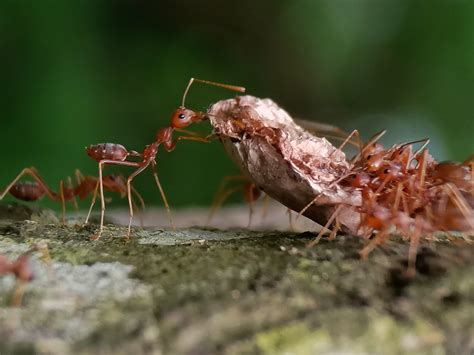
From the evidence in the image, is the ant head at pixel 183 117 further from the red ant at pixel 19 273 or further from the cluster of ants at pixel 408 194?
the red ant at pixel 19 273

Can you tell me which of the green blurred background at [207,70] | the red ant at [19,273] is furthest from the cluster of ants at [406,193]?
the green blurred background at [207,70]

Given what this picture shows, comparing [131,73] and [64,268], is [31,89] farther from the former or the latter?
[64,268]

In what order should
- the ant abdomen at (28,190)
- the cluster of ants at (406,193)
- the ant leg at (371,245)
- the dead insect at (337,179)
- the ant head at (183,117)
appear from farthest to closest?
the ant abdomen at (28,190)
the ant head at (183,117)
the dead insect at (337,179)
the cluster of ants at (406,193)
the ant leg at (371,245)

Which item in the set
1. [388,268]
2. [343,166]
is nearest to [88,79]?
[343,166]

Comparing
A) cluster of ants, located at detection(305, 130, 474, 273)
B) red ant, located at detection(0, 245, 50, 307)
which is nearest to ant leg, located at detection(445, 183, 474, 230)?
cluster of ants, located at detection(305, 130, 474, 273)

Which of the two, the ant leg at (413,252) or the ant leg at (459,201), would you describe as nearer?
the ant leg at (413,252)

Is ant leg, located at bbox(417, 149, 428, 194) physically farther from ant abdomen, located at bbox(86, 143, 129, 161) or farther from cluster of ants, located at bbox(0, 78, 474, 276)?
ant abdomen, located at bbox(86, 143, 129, 161)
